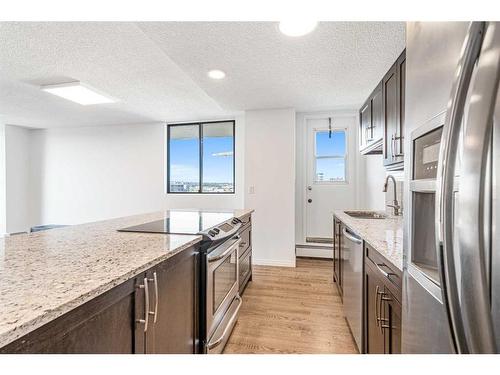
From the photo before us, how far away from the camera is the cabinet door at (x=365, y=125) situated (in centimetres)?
267

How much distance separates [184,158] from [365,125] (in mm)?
3419

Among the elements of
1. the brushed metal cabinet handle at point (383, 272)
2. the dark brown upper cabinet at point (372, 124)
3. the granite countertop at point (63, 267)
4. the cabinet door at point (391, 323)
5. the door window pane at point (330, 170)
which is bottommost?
the cabinet door at point (391, 323)

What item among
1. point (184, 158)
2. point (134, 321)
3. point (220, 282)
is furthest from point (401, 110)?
point (184, 158)

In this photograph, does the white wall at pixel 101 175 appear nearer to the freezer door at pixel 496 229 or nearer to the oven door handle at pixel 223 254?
the oven door handle at pixel 223 254

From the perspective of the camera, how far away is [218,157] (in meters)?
4.85

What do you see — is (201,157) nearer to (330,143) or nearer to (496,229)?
(330,143)

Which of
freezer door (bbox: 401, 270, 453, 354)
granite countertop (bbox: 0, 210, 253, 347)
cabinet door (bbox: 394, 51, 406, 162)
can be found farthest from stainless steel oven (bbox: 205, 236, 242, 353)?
cabinet door (bbox: 394, 51, 406, 162)

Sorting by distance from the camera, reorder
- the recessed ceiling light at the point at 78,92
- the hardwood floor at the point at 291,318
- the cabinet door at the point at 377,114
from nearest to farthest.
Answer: the hardwood floor at the point at 291,318 < the cabinet door at the point at 377,114 < the recessed ceiling light at the point at 78,92

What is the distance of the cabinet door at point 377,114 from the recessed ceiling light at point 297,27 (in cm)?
94

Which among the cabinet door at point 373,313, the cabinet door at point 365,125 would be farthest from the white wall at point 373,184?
the cabinet door at point 373,313
